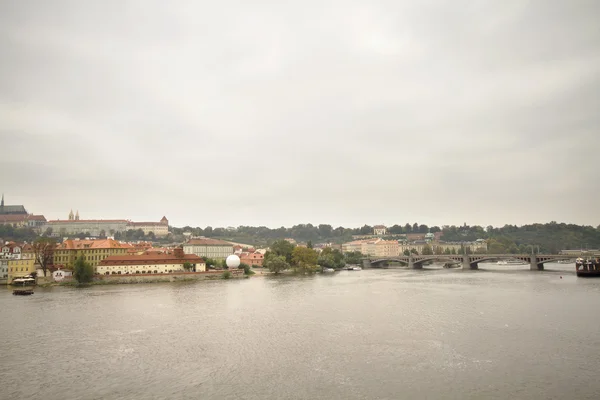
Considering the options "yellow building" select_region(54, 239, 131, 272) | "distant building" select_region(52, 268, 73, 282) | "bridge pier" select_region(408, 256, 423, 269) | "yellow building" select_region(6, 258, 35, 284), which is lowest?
"bridge pier" select_region(408, 256, 423, 269)

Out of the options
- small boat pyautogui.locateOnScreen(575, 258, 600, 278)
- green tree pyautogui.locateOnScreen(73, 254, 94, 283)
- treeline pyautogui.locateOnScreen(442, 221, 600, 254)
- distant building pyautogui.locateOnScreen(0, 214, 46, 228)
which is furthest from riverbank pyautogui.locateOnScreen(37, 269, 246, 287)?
distant building pyautogui.locateOnScreen(0, 214, 46, 228)

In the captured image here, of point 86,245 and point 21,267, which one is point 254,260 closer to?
point 86,245

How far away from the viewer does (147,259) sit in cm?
6122

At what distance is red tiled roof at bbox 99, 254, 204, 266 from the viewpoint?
59.2 meters

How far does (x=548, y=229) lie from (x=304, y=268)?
149m

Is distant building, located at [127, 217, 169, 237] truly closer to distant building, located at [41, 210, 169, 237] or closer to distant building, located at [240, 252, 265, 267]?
distant building, located at [41, 210, 169, 237]

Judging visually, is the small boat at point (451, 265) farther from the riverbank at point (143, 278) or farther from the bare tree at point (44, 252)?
the bare tree at point (44, 252)

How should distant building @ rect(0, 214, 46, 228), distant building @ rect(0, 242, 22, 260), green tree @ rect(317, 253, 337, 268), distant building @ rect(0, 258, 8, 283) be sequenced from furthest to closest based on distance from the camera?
1. distant building @ rect(0, 214, 46, 228)
2. green tree @ rect(317, 253, 337, 268)
3. distant building @ rect(0, 242, 22, 260)
4. distant building @ rect(0, 258, 8, 283)

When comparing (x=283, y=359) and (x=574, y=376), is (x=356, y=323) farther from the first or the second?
(x=574, y=376)

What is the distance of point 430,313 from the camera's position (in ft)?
101

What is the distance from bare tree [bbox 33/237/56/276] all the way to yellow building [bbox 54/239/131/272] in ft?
9.16

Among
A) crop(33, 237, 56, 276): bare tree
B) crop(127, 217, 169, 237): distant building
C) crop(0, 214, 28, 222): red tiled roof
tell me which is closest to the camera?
crop(33, 237, 56, 276): bare tree

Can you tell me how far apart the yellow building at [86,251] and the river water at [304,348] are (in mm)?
28436

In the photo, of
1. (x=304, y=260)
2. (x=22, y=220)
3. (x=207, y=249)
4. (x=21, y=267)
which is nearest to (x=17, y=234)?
(x=22, y=220)
